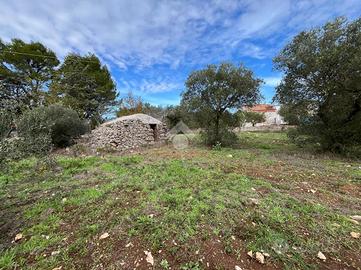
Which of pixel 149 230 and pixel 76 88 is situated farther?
pixel 76 88

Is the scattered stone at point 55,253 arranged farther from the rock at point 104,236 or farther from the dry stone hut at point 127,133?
the dry stone hut at point 127,133

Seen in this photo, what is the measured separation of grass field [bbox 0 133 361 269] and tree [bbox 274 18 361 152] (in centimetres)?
334

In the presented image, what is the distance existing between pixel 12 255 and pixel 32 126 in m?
1.75

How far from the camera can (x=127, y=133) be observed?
12.0m

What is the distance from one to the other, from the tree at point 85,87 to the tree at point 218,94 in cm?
1174

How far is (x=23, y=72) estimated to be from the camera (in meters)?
16.6

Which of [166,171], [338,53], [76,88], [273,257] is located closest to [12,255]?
[273,257]

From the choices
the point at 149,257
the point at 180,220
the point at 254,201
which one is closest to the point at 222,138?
the point at 254,201

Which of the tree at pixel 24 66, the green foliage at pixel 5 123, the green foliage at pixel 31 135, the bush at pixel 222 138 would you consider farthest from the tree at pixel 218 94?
the tree at pixel 24 66

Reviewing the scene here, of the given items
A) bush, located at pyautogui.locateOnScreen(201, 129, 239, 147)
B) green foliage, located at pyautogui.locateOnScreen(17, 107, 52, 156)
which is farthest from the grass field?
bush, located at pyautogui.locateOnScreen(201, 129, 239, 147)

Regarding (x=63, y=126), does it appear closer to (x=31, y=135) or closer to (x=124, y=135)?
(x=124, y=135)

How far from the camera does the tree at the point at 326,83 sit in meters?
6.46

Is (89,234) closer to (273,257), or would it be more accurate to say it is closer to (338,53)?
(273,257)

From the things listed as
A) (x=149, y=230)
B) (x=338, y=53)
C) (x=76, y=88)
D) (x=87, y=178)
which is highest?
(x=76, y=88)
